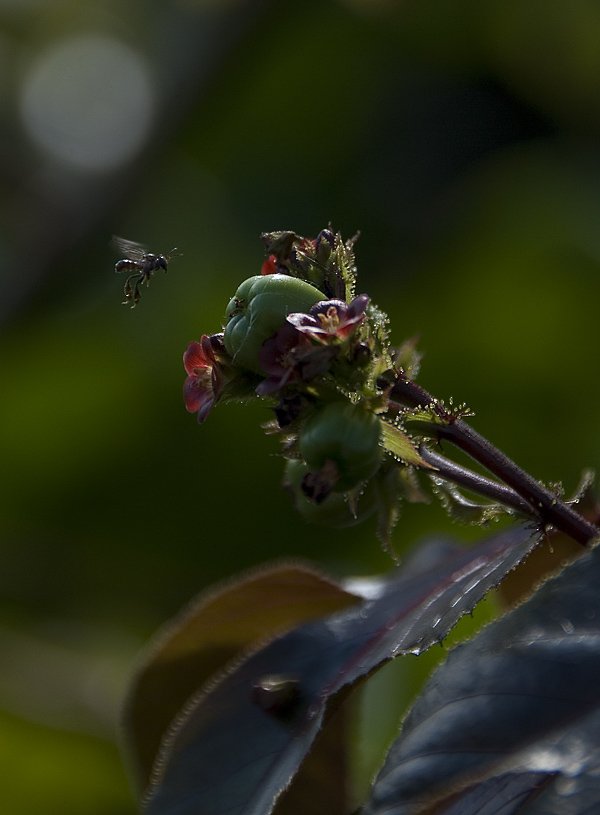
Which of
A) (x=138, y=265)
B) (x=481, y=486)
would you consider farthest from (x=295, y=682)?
(x=138, y=265)

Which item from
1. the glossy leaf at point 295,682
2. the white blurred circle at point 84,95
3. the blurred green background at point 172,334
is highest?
the white blurred circle at point 84,95

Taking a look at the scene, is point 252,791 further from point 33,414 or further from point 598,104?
point 598,104

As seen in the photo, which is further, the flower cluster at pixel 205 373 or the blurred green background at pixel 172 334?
the blurred green background at pixel 172 334

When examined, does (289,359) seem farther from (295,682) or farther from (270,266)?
(295,682)

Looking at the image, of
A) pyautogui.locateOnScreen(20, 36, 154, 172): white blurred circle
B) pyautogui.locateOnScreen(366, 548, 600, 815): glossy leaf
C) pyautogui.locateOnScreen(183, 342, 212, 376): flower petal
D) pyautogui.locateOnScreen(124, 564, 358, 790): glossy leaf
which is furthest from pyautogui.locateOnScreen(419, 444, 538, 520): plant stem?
pyautogui.locateOnScreen(20, 36, 154, 172): white blurred circle

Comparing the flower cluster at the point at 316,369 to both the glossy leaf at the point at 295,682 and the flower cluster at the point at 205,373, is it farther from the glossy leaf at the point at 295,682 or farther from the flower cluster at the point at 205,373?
the glossy leaf at the point at 295,682

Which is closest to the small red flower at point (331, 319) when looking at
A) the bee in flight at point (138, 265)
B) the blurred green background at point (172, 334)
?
→ the bee in flight at point (138, 265)

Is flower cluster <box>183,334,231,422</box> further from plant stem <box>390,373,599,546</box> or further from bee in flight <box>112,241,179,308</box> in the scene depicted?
bee in flight <box>112,241,179,308</box>
